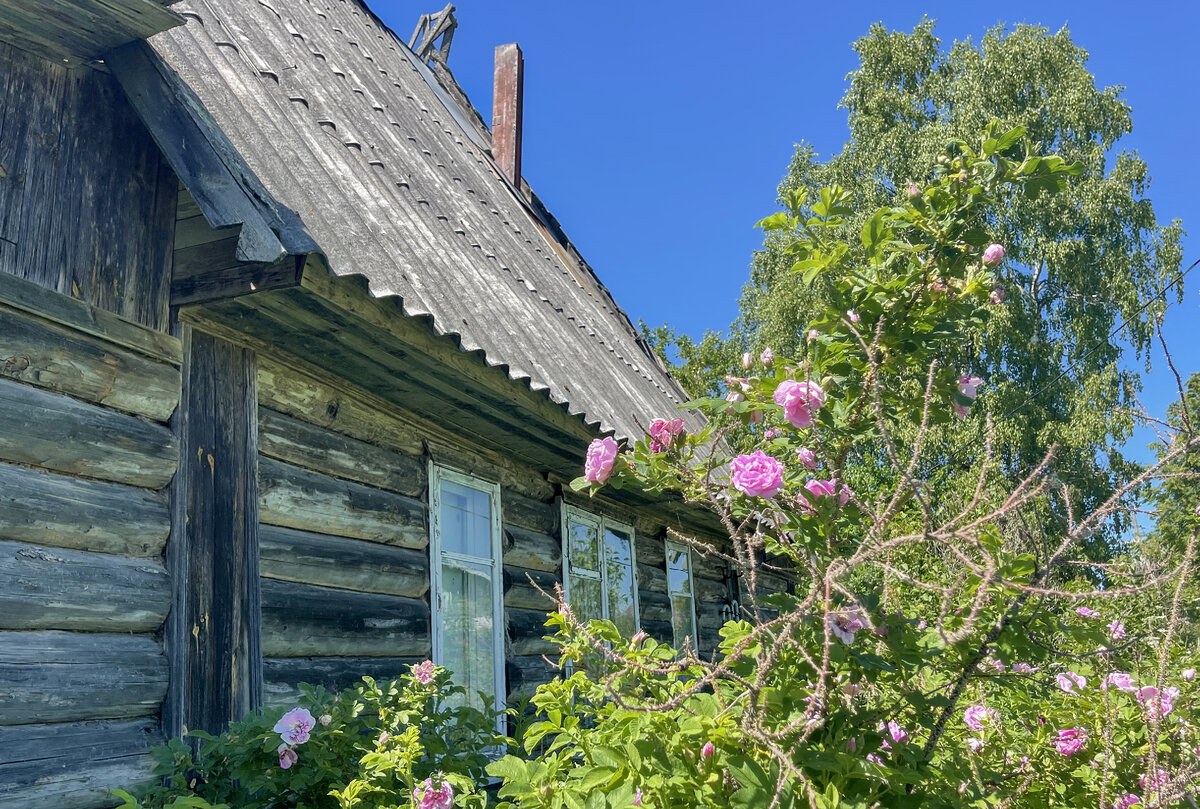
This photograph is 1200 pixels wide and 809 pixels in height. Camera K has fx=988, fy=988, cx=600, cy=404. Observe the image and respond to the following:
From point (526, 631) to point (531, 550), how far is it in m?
0.54

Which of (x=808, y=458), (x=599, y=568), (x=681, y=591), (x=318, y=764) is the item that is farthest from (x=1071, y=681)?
(x=681, y=591)

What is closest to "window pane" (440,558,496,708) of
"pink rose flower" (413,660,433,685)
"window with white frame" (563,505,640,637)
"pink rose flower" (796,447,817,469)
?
"window with white frame" (563,505,640,637)

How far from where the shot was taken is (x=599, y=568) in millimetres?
7645

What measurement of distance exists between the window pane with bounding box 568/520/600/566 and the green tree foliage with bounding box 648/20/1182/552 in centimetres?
1291

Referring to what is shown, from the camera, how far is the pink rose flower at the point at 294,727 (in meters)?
3.27

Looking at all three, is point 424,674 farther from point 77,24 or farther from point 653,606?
point 653,606

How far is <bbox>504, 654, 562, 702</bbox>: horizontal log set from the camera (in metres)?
5.88

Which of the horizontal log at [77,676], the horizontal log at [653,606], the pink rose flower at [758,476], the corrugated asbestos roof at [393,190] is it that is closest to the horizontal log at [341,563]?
the horizontal log at [77,676]

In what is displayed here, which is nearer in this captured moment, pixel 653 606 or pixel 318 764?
pixel 318 764

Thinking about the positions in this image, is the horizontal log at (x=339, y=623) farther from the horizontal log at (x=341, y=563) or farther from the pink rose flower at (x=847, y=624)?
the pink rose flower at (x=847, y=624)

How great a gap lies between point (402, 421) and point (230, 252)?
68.4 inches

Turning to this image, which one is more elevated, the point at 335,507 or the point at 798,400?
the point at 335,507

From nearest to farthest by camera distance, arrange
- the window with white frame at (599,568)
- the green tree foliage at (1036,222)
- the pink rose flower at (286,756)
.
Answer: the pink rose flower at (286,756) < the window with white frame at (599,568) < the green tree foliage at (1036,222)

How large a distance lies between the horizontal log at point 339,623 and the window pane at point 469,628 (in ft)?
1.10
